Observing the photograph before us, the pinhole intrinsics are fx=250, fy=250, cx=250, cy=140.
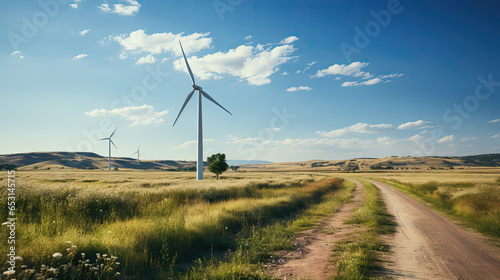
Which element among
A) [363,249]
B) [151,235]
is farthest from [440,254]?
[151,235]

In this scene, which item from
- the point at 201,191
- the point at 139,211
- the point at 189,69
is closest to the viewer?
the point at 139,211

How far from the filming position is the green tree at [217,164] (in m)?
68.1

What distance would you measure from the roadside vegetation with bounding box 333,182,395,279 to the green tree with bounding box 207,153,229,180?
55718 mm

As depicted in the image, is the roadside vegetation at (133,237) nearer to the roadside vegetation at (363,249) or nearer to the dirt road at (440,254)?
the roadside vegetation at (363,249)

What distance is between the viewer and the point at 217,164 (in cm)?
6819

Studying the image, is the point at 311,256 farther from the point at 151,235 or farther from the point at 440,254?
the point at 151,235

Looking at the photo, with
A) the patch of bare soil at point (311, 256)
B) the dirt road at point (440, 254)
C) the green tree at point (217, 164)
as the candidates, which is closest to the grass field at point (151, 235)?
the patch of bare soil at point (311, 256)

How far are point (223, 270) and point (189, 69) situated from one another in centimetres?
4362

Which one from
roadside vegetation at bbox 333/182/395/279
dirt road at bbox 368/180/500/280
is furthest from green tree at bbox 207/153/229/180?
dirt road at bbox 368/180/500/280

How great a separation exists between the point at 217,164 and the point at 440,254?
61705 mm

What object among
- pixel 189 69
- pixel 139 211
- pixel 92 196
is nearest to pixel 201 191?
pixel 139 211

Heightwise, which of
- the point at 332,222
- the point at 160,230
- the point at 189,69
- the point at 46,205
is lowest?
the point at 332,222

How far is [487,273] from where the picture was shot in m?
6.95

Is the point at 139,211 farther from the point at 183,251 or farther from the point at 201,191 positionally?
the point at 201,191
